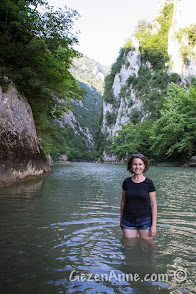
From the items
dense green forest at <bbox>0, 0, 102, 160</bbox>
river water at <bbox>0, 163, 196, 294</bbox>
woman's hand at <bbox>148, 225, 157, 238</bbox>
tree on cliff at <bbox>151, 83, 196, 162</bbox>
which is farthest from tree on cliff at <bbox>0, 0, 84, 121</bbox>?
tree on cliff at <bbox>151, 83, 196, 162</bbox>

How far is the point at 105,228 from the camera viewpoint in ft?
15.9

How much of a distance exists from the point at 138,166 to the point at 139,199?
530 millimetres

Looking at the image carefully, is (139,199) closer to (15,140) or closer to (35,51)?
(15,140)

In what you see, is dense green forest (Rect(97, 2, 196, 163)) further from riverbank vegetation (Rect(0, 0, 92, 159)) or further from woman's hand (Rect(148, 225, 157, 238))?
woman's hand (Rect(148, 225, 157, 238))

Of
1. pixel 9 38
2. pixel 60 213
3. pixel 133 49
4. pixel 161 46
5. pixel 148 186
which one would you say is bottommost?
pixel 60 213

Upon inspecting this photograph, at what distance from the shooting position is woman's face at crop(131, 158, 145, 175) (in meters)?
3.81

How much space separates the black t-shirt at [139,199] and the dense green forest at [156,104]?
33789 millimetres

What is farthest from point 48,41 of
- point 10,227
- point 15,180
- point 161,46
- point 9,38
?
point 161,46

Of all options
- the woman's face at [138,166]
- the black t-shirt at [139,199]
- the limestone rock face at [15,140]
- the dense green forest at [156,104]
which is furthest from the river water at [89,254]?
the dense green forest at [156,104]

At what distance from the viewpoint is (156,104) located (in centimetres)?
5656

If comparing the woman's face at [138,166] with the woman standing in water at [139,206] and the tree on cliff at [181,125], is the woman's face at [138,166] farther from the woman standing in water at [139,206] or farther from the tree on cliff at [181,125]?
the tree on cliff at [181,125]

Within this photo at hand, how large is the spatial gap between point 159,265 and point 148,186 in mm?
1158

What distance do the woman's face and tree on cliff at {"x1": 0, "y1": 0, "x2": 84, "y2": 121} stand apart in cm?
897

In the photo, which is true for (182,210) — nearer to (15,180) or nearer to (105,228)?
(105,228)
